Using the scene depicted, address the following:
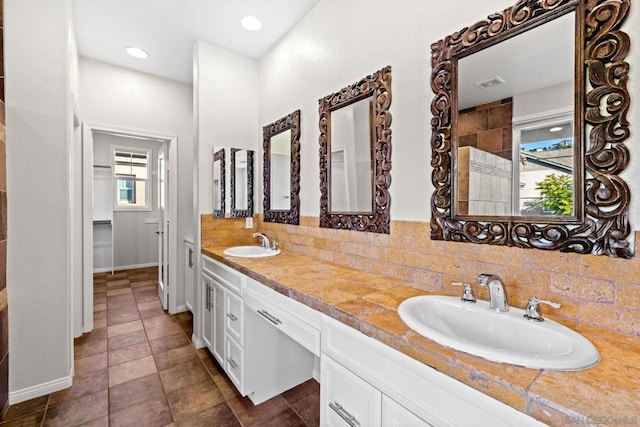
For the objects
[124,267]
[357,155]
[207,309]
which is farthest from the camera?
[124,267]

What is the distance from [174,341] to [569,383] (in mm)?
2866

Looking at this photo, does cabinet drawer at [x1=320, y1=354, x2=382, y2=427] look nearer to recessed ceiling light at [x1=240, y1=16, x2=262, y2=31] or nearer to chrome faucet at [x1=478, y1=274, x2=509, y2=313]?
chrome faucet at [x1=478, y1=274, x2=509, y2=313]

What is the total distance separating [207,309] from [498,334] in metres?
2.12

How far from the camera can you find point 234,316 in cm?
191

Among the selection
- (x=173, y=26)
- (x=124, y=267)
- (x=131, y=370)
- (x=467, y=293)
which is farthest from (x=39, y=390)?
(x=124, y=267)

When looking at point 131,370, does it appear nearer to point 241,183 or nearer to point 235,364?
point 235,364

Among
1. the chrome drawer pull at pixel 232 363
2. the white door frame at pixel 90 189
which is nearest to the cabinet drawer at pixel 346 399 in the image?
the chrome drawer pull at pixel 232 363

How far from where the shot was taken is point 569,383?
2.04ft

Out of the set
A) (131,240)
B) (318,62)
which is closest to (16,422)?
(318,62)

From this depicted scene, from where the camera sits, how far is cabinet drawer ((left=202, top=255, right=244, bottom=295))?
185cm

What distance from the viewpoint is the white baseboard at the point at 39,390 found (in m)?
1.78

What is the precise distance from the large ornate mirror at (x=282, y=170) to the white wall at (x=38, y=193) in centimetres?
141

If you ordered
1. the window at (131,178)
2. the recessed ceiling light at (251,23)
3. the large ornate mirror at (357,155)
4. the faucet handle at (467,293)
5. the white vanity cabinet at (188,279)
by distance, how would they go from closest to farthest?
the faucet handle at (467,293), the large ornate mirror at (357,155), the recessed ceiling light at (251,23), the white vanity cabinet at (188,279), the window at (131,178)

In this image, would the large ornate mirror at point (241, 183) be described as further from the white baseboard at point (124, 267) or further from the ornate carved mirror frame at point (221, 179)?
the white baseboard at point (124, 267)
